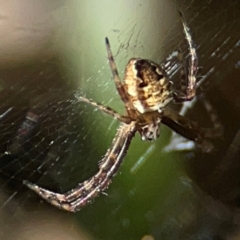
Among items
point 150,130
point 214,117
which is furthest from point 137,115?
point 214,117

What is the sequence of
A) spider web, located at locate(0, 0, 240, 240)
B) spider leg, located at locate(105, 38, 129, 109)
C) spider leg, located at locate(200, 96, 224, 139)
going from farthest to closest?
spider leg, located at locate(200, 96, 224, 139), spider web, located at locate(0, 0, 240, 240), spider leg, located at locate(105, 38, 129, 109)

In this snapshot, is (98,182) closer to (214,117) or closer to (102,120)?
(102,120)

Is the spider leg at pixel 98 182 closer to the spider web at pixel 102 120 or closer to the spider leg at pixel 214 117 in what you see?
the spider web at pixel 102 120

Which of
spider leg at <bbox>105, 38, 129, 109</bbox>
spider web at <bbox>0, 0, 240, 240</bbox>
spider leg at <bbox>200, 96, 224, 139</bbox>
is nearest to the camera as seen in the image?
spider leg at <bbox>105, 38, 129, 109</bbox>

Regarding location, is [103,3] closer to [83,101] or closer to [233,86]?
→ [83,101]

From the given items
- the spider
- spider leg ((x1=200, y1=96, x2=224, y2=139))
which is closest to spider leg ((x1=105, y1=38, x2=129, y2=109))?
the spider

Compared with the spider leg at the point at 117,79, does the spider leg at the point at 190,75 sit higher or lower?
lower

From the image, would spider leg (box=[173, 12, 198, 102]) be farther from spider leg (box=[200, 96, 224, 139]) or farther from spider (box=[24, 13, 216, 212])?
spider leg (box=[200, 96, 224, 139])

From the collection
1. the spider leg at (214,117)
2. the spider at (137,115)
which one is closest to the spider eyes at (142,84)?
the spider at (137,115)
